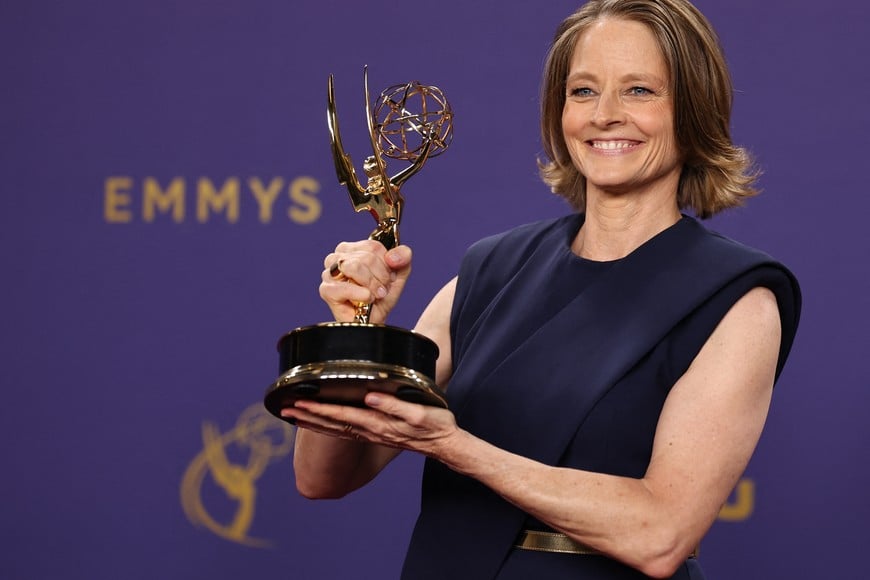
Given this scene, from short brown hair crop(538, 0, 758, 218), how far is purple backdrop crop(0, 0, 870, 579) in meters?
0.74

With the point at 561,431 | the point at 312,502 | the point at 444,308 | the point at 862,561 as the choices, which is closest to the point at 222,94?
the point at 312,502

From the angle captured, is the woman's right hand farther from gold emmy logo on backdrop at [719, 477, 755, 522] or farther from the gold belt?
gold emmy logo on backdrop at [719, 477, 755, 522]

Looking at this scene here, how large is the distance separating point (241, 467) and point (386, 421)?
1260mm

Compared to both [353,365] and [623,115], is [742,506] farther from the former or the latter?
[353,365]

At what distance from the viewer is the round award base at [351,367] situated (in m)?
1.39

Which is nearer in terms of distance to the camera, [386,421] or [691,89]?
[386,421]

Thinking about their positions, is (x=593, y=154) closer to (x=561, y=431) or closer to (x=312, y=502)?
(x=561, y=431)

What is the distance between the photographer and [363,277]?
1582 millimetres

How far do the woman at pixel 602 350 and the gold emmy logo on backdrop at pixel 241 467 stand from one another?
32.9 inches

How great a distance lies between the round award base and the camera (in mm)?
1393

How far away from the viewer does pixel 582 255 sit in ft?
6.03

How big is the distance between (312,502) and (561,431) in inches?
44.3

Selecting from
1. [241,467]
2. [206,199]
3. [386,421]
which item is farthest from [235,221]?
[386,421]

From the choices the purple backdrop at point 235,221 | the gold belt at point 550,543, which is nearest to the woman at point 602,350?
the gold belt at point 550,543
